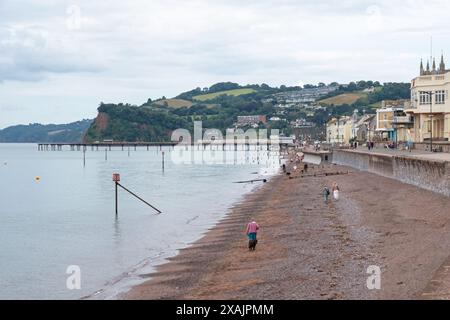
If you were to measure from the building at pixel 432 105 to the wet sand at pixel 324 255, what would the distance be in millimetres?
29946

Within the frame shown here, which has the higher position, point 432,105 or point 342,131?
point 432,105

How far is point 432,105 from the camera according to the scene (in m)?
66.1

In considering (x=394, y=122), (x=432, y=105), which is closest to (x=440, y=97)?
(x=432, y=105)

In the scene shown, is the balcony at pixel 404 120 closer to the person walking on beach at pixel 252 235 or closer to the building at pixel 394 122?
the building at pixel 394 122

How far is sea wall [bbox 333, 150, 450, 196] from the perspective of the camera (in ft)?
103

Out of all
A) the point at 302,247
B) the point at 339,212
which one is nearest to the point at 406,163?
the point at 339,212

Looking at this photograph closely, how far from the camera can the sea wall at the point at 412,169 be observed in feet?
103

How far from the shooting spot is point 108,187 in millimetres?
68250

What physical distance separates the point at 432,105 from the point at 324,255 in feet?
Answer: 157

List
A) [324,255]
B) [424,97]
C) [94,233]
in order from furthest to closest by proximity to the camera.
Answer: [424,97] < [94,233] < [324,255]

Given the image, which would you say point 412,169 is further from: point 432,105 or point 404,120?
point 404,120

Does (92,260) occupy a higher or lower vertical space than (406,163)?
lower
